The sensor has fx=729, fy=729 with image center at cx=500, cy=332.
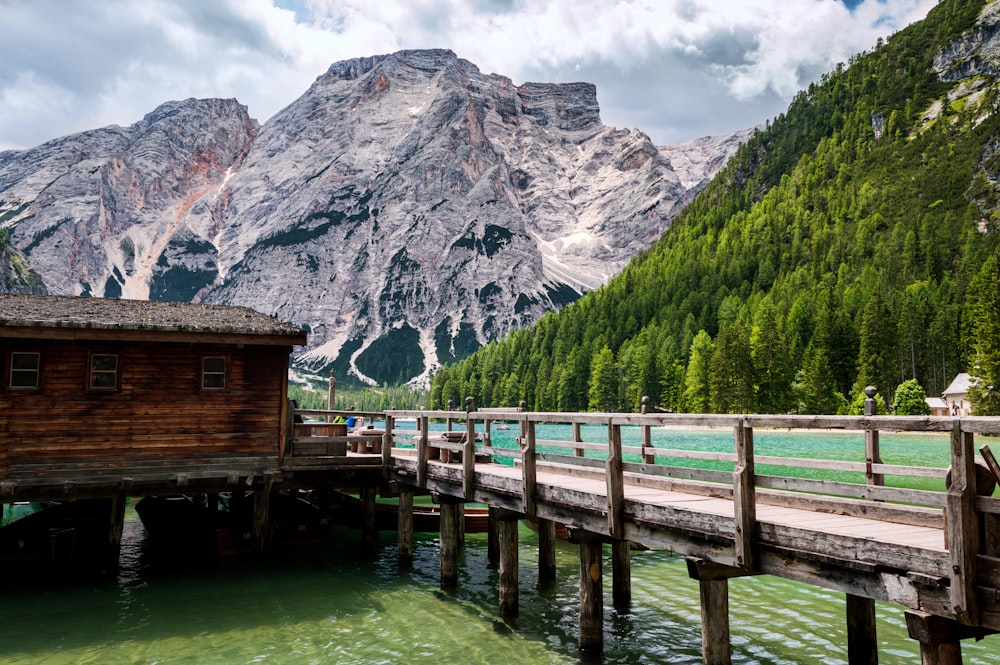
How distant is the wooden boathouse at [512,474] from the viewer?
7.20 meters

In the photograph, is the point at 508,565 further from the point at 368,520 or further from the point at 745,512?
the point at 368,520

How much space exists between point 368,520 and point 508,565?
31.6 feet

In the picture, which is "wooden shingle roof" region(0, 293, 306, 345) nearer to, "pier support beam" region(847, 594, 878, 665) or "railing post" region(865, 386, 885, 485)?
"railing post" region(865, 386, 885, 485)

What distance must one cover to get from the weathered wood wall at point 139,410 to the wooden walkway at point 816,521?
8.84 m

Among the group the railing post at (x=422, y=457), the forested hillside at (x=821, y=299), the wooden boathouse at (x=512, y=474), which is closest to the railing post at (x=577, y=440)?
the wooden boathouse at (x=512, y=474)

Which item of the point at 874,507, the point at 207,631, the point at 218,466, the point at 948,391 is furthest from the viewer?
the point at 948,391

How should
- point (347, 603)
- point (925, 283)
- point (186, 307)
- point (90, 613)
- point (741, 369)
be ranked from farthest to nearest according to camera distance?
1. point (925, 283)
2. point (741, 369)
3. point (186, 307)
4. point (347, 603)
5. point (90, 613)

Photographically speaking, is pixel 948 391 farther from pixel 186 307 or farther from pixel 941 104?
pixel 941 104

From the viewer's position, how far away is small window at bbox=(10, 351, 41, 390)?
1830cm

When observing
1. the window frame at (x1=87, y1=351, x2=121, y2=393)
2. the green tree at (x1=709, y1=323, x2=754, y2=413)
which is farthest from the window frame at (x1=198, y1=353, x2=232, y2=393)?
the green tree at (x1=709, y1=323, x2=754, y2=413)

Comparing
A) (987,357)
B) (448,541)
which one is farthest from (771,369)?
(448,541)

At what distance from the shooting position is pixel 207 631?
50.0ft

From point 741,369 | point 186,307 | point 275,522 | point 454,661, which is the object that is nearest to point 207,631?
point 454,661

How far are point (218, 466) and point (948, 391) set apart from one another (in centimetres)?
9975
